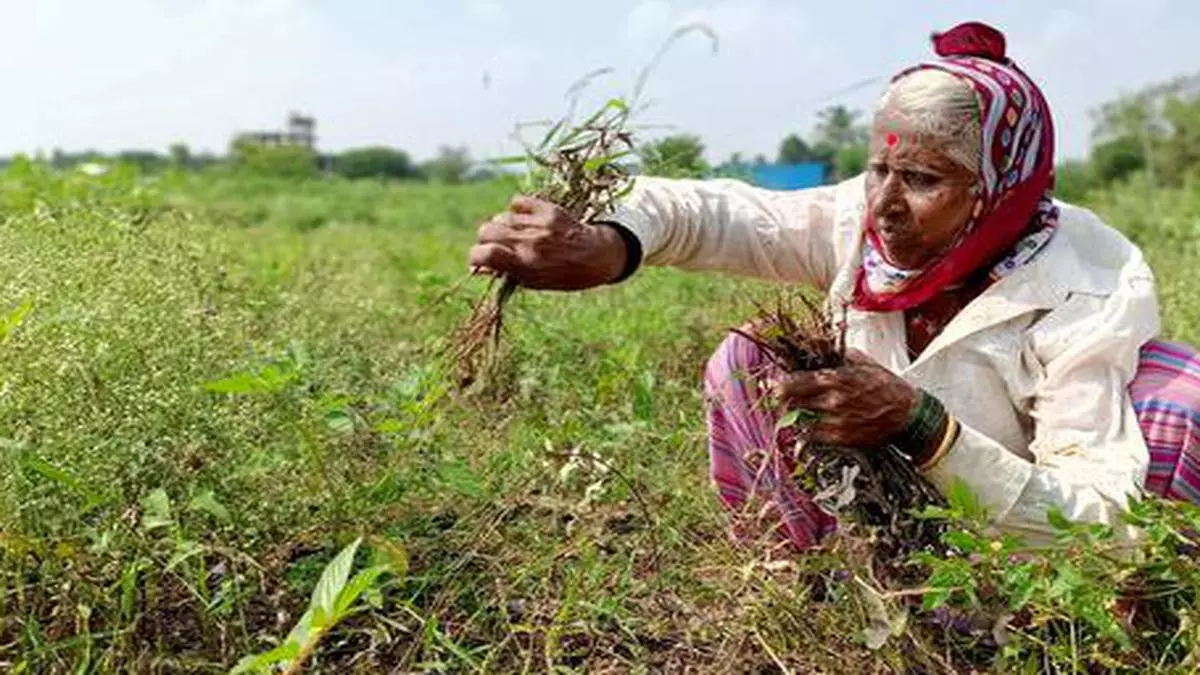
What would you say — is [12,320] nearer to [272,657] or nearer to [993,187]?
[272,657]

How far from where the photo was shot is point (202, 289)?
10.8 feet

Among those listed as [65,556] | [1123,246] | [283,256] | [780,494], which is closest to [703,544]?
[780,494]

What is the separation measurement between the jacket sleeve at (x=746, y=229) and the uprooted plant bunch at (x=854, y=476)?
480 mm

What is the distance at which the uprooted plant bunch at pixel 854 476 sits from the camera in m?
2.06

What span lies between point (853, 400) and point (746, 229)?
67 cm

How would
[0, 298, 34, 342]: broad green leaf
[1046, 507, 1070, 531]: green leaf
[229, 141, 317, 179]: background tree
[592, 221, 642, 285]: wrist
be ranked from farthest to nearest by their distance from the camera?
[229, 141, 317, 179]: background tree, [592, 221, 642, 285]: wrist, [0, 298, 34, 342]: broad green leaf, [1046, 507, 1070, 531]: green leaf

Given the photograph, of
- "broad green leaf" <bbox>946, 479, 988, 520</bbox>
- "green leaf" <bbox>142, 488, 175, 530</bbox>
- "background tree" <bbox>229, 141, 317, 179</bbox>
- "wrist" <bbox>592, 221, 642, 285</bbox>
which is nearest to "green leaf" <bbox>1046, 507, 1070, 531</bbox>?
"broad green leaf" <bbox>946, 479, 988, 520</bbox>

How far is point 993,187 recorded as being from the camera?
2334mm

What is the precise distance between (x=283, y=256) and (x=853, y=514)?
5362 mm

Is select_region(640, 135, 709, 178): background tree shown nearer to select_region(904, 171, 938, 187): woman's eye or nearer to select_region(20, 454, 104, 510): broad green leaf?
select_region(904, 171, 938, 187): woman's eye

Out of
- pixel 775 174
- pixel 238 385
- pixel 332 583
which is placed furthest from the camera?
pixel 775 174

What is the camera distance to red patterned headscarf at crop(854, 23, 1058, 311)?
2328mm

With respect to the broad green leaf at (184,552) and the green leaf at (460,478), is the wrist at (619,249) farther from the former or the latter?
the broad green leaf at (184,552)

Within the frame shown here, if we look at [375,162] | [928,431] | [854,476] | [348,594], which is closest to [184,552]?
[348,594]
